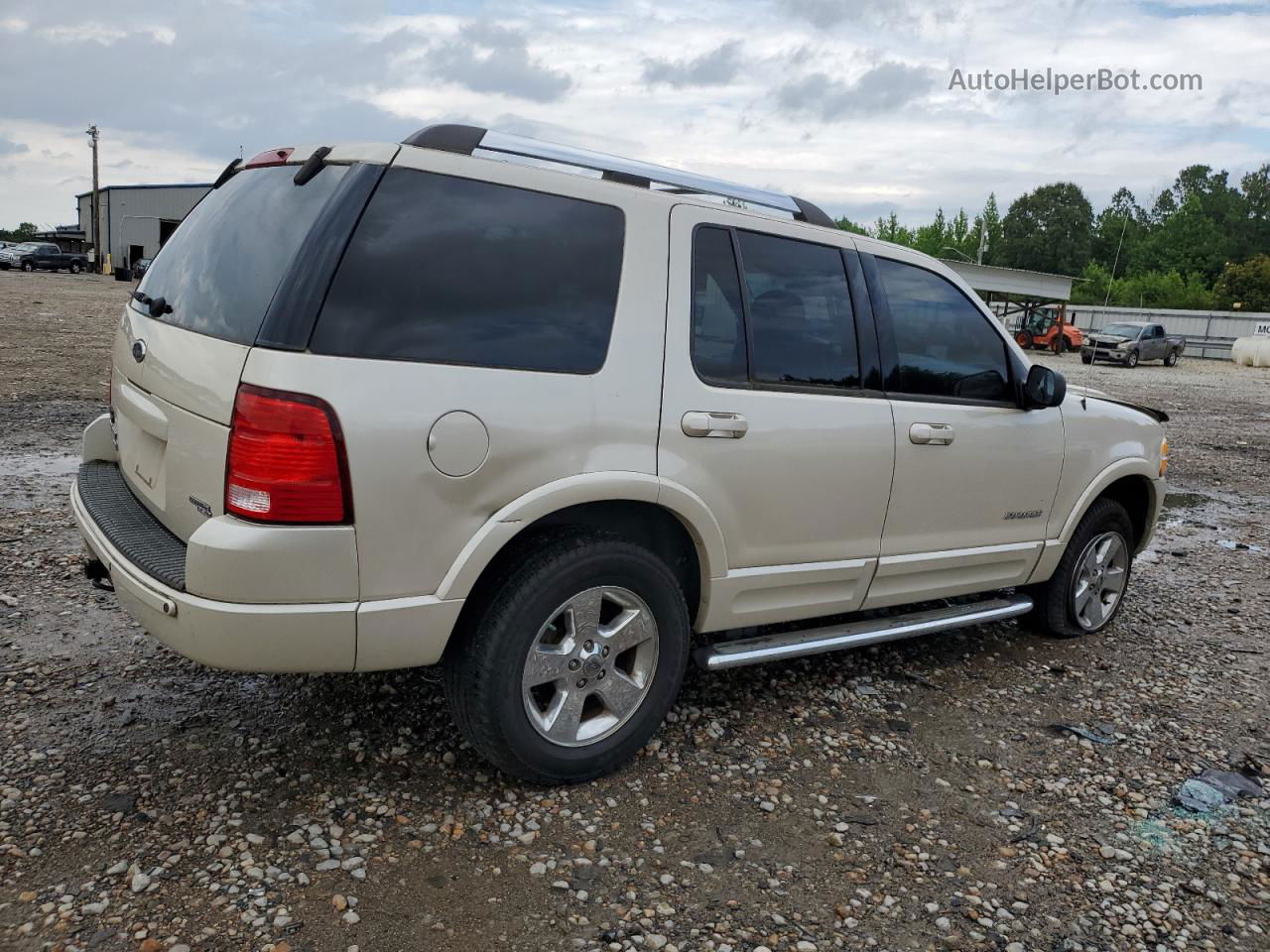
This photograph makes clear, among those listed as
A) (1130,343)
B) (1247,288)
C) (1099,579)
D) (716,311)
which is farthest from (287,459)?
(1247,288)

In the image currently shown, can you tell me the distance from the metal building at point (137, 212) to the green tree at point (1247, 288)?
213 ft

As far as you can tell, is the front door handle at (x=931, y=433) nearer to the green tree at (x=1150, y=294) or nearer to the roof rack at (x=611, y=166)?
the roof rack at (x=611, y=166)

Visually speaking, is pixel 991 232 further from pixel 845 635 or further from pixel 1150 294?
pixel 845 635

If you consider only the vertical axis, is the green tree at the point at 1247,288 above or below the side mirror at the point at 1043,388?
above

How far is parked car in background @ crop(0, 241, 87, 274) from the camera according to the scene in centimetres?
4931

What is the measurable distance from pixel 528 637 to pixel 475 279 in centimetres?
108

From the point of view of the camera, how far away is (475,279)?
2949 millimetres

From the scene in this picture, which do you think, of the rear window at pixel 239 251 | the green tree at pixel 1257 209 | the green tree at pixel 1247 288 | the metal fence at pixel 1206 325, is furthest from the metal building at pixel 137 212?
the green tree at pixel 1257 209

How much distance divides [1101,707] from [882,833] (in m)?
1.69

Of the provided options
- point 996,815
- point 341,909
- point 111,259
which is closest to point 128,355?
point 341,909

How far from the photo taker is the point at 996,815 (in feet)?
11.0

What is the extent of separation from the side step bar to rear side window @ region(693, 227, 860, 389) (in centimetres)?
96

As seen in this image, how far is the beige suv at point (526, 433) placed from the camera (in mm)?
2684

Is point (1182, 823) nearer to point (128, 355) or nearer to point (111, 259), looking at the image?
point (128, 355)
